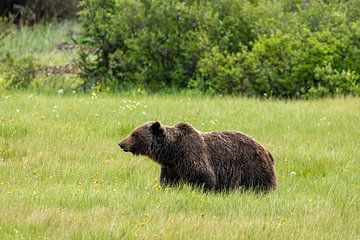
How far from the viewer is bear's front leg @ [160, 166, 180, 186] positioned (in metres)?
9.46

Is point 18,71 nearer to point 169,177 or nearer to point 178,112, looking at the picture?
point 178,112

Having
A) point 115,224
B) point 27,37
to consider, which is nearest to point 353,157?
point 115,224

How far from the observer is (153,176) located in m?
10.4

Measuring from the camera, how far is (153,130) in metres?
9.49

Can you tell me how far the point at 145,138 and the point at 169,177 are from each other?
550 mm

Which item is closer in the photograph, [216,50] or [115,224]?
[115,224]

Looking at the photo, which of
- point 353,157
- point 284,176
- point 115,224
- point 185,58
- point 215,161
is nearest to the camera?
point 115,224

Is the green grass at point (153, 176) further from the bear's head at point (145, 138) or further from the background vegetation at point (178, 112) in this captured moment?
the bear's head at point (145, 138)

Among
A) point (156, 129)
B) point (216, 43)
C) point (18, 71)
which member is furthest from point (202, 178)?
point (216, 43)

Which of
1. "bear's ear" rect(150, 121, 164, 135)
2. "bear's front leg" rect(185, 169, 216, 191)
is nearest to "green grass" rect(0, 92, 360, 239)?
"bear's front leg" rect(185, 169, 216, 191)

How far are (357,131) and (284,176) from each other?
3.82 m

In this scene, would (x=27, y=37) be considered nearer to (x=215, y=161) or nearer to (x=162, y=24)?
(x=162, y=24)

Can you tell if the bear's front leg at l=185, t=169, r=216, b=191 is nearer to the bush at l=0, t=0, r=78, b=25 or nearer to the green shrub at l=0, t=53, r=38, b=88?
the green shrub at l=0, t=53, r=38, b=88

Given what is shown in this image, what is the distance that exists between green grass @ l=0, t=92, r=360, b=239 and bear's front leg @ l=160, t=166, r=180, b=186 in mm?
251
